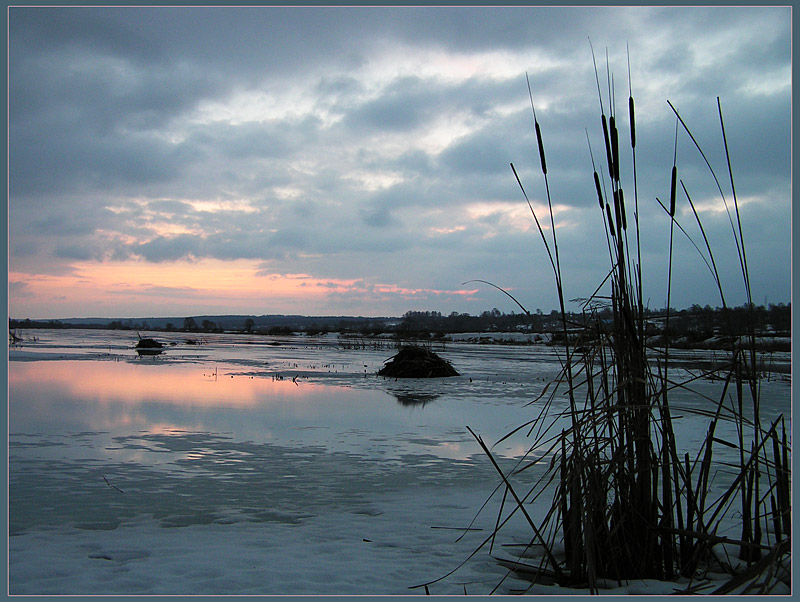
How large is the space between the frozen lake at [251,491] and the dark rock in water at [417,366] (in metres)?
3.66

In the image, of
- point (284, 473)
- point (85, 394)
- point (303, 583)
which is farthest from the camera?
point (85, 394)

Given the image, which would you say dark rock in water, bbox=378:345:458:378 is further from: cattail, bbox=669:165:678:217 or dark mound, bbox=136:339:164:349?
dark mound, bbox=136:339:164:349

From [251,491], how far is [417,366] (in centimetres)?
906

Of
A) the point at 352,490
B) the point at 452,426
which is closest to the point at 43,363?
the point at 452,426

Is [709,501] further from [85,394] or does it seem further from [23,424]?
[85,394]

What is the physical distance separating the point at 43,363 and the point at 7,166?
13.9 meters

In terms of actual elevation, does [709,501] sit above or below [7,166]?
below

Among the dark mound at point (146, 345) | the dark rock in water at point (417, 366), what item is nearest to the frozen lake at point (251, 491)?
the dark rock in water at point (417, 366)

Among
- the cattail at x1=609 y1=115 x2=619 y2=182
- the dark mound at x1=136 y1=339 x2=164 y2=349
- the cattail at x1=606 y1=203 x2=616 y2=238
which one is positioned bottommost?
the dark mound at x1=136 y1=339 x2=164 y2=349

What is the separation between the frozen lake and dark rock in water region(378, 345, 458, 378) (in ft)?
12.0

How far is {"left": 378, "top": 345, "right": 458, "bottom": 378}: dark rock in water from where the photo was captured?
1305 cm

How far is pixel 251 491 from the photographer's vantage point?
418 cm

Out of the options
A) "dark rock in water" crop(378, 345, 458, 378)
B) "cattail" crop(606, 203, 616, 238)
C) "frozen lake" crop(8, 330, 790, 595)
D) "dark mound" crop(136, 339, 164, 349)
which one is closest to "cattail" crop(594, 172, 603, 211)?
"cattail" crop(606, 203, 616, 238)

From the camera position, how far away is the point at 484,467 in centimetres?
506
